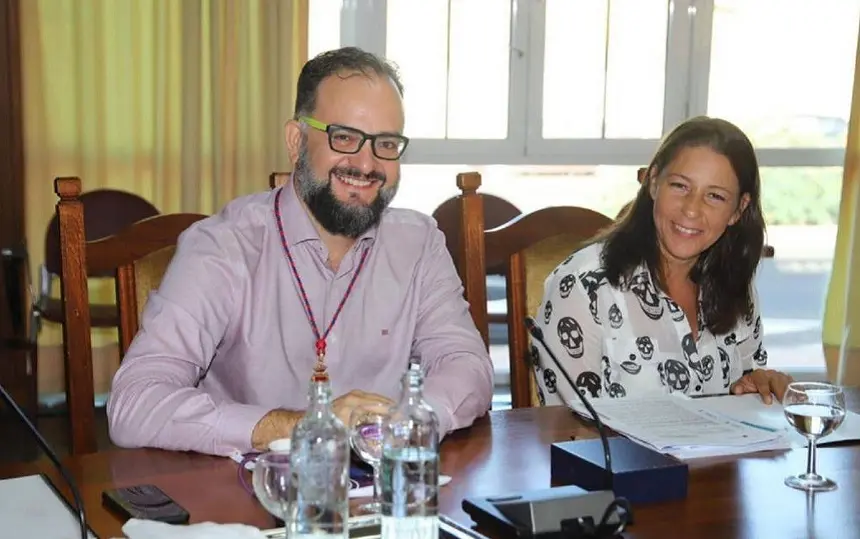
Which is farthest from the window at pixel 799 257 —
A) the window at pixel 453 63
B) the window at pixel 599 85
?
the window at pixel 453 63

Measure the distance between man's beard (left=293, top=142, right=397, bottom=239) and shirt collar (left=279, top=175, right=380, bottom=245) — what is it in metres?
0.01

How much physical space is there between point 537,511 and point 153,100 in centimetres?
334

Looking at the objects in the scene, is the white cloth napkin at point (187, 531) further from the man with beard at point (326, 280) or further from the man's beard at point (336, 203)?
the man's beard at point (336, 203)

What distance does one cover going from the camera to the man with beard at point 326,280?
1942mm

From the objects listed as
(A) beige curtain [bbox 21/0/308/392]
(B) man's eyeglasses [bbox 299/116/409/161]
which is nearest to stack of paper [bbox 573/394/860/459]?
(B) man's eyeglasses [bbox 299/116/409/161]

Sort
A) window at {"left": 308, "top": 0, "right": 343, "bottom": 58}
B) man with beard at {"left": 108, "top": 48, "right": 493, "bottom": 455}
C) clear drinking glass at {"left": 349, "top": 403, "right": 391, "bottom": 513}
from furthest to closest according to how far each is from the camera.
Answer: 1. window at {"left": 308, "top": 0, "right": 343, "bottom": 58}
2. man with beard at {"left": 108, "top": 48, "right": 493, "bottom": 455}
3. clear drinking glass at {"left": 349, "top": 403, "right": 391, "bottom": 513}

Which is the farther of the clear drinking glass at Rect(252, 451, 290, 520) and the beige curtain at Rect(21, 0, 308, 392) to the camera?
the beige curtain at Rect(21, 0, 308, 392)

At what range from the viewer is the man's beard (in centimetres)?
204

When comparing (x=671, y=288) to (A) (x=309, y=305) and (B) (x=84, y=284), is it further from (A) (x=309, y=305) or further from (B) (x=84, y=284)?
(B) (x=84, y=284)

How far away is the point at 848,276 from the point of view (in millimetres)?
4629

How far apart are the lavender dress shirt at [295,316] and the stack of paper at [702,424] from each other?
240mm

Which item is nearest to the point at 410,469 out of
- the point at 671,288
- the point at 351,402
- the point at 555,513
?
the point at 555,513

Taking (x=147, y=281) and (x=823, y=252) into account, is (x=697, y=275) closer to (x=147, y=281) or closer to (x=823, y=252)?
(x=147, y=281)

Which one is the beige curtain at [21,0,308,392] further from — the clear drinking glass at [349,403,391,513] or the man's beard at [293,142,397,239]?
the clear drinking glass at [349,403,391,513]
